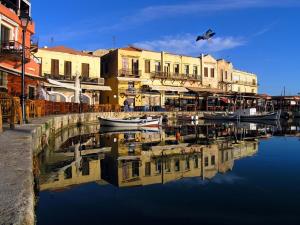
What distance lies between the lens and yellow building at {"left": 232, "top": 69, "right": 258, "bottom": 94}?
64500 millimetres

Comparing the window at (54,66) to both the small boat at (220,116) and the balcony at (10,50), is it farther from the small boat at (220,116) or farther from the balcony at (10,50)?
the small boat at (220,116)

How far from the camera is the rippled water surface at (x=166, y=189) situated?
6188 millimetres

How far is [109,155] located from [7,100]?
15.7ft

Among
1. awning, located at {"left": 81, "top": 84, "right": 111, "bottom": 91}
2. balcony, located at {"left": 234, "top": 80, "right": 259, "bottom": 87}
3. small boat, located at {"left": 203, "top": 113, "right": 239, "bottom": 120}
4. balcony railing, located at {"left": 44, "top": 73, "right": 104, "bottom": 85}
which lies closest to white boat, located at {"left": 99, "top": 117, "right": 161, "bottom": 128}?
awning, located at {"left": 81, "top": 84, "right": 111, "bottom": 91}

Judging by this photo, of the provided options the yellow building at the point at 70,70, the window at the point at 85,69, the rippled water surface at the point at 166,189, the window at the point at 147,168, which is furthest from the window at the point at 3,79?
the window at the point at 85,69

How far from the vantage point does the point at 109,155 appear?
13.5m

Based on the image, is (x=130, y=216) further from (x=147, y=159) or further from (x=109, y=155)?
(x=109, y=155)

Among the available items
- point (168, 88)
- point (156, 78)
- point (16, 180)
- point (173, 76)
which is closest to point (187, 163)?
point (16, 180)

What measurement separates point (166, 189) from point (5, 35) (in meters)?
20.2

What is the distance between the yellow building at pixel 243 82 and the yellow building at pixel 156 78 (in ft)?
26.0

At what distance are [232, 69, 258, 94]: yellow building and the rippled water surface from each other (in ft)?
172

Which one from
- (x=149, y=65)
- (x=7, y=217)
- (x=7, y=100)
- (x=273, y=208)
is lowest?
(x=273, y=208)

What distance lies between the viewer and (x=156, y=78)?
50562 mm

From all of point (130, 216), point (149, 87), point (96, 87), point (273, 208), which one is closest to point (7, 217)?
point (130, 216)
